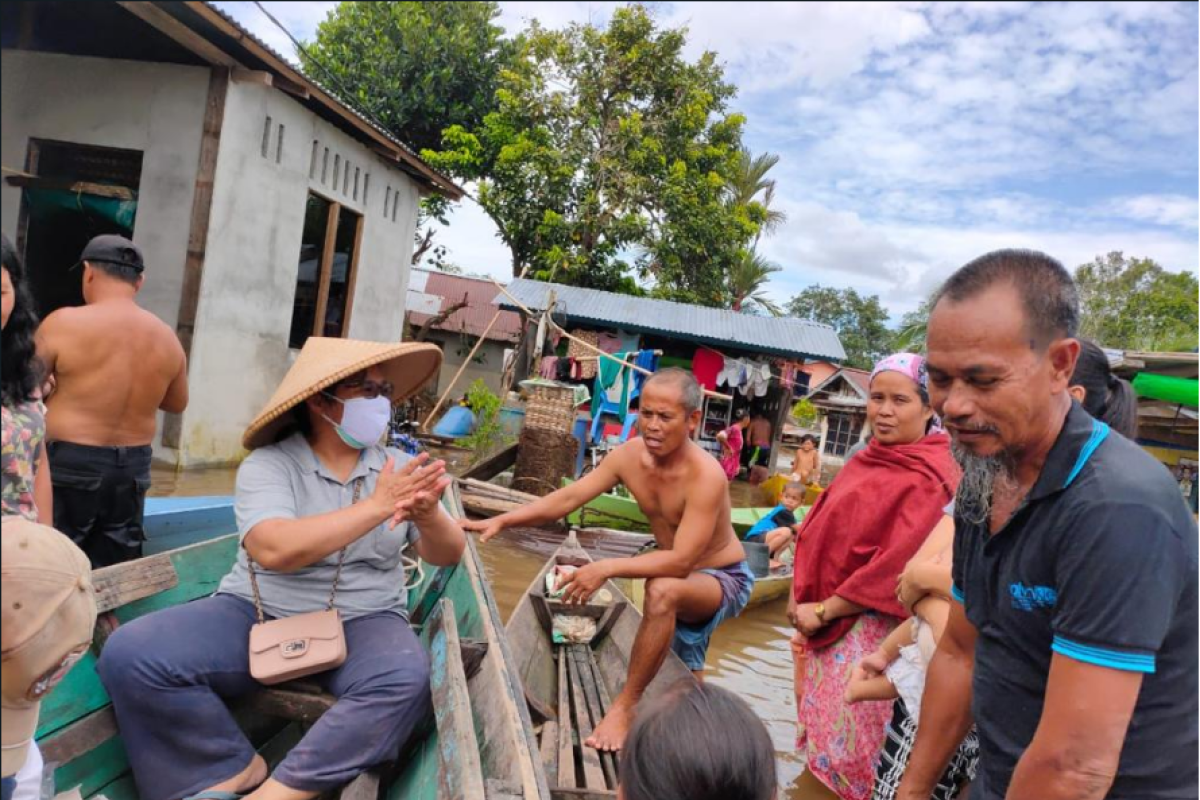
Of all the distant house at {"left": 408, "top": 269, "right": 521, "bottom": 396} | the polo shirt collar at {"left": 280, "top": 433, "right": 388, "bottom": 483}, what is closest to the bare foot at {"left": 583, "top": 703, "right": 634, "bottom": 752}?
the polo shirt collar at {"left": 280, "top": 433, "right": 388, "bottom": 483}

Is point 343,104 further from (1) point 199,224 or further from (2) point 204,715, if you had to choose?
(2) point 204,715

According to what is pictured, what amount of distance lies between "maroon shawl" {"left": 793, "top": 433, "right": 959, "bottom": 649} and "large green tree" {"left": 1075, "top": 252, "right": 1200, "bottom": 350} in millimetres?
22681

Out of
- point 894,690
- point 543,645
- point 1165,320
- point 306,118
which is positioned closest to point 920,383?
point 894,690

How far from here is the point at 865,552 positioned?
106 inches

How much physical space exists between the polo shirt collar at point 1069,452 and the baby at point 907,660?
0.80 meters

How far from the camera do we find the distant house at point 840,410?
25.6 m

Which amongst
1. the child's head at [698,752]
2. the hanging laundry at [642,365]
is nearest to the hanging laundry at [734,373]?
the hanging laundry at [642,365]

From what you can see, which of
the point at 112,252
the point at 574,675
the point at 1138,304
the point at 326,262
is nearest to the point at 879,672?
the point at 574,675

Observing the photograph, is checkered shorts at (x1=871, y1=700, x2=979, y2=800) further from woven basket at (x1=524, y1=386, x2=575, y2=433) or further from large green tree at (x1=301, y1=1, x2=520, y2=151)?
large green tree at (x1=301, y1=1, x2=520, y2=151)

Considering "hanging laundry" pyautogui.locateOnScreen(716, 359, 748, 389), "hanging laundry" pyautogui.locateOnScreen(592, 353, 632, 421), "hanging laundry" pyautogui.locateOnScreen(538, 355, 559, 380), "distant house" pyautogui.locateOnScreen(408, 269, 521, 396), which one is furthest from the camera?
"distant house" pyautogui.locateOnScreen(408, 269, 521, 396)

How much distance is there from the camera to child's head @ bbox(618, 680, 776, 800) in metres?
1.24

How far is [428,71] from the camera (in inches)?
552

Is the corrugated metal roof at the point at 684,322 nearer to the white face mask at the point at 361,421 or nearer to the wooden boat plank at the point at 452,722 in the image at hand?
the white face mask at the point at 361,421

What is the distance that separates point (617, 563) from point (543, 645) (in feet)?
4.07
